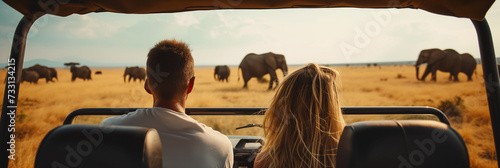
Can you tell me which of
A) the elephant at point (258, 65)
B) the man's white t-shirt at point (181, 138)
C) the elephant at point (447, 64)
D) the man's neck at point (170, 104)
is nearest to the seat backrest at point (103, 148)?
the man's white t-shirt at point (181, 138)

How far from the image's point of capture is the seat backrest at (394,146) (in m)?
1.11

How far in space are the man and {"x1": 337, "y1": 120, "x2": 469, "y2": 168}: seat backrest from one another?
0.57 metres

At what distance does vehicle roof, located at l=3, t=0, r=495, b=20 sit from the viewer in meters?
1.95

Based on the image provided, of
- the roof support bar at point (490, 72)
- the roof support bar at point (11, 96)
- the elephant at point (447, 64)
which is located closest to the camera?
the roof support bar at point (490, 72)

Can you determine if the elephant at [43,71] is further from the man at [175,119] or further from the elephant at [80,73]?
the man at [175,119]

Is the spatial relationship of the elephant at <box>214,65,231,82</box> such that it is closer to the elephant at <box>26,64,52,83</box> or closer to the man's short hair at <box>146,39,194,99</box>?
the elephant at <box>26,64,52,83</box>

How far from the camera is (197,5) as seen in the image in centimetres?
210

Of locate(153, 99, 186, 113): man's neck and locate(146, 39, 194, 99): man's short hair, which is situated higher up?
locate(146, 39, 194, 99): man's short hair

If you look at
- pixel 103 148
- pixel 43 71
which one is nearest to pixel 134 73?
pixel 43 71

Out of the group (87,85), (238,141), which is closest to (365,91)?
(87,85)

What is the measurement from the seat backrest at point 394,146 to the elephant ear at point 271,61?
21.0 metres

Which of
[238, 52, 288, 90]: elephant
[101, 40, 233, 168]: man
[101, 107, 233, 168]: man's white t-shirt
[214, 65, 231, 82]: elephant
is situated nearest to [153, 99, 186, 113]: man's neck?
[101, 40, 233, 168]: man

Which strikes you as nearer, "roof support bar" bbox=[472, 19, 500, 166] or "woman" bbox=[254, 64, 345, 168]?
"woman" bbox=[254, 64, 345, 168]

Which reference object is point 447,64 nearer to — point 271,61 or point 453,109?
point 453,109
